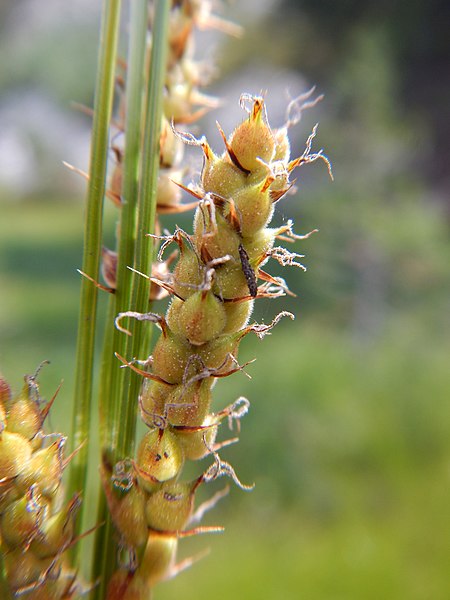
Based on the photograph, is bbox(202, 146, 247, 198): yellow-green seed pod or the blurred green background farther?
the blurred green background

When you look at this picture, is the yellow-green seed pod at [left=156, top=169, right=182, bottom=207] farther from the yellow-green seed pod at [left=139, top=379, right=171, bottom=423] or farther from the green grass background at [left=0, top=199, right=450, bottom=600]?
the green grass background at [left=0, top=199, right=450, bottom=600]

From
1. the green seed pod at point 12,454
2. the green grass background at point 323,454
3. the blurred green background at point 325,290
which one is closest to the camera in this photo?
the green seed pod at point 12,454

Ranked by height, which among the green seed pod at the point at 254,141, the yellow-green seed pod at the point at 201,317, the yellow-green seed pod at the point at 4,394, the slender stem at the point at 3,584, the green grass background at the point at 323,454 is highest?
the green seed pod at the point at 254,141

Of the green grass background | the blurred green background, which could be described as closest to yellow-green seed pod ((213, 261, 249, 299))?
the green grass background

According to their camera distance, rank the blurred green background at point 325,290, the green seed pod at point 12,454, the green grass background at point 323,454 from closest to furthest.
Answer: the green seed pod at point 12,454 → the green grass background at point 323,454 → the blurred green background at point 325,290

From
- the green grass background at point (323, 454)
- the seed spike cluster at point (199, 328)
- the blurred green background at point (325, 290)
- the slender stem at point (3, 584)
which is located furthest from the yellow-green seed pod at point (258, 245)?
the blurred green background at point (325, 290)

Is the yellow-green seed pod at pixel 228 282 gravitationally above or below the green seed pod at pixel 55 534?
above

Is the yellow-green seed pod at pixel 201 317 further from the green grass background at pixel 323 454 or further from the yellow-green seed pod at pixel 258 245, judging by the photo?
the green grass background at pixel 323 454
